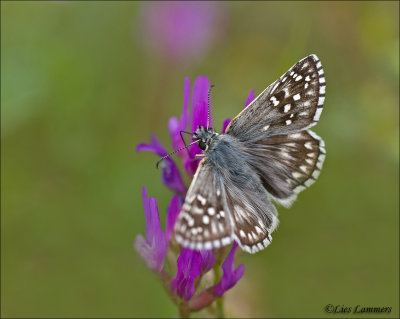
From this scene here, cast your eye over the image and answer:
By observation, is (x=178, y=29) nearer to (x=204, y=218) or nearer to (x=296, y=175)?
(x=296, y=175)

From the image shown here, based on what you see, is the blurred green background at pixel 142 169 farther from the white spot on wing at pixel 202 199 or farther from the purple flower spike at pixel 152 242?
the white spot on wing at pixel 202 199

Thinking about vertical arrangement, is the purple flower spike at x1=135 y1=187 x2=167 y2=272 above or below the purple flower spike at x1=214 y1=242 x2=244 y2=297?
above

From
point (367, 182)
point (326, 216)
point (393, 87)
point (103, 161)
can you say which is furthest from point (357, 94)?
point (103, 161)

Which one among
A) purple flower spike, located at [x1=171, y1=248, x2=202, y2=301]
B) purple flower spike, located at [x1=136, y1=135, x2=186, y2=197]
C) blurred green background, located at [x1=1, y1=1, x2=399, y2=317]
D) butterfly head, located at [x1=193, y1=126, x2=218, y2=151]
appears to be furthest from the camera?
blurred green background, located at [x1=1, y1=1, x2=399, y2=317]

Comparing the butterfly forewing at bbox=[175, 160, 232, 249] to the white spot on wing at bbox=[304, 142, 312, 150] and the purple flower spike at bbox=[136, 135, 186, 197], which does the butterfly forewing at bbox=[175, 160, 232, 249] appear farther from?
the white spot on wing at bbox=[304, 142, 312, 150]

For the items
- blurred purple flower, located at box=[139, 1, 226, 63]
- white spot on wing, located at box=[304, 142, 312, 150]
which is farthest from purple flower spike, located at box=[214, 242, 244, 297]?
blurred purple flower, located at box=[139, 1, 226, 63]

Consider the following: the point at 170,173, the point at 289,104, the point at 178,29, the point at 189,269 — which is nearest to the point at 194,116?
the point at 170,173
